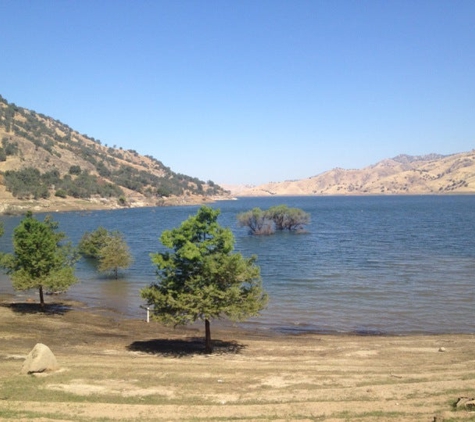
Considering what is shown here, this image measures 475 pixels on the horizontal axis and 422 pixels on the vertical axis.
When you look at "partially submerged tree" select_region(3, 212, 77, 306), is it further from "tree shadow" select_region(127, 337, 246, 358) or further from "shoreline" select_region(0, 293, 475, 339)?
"tree shadow" select_region(127, 337, 246, 358)

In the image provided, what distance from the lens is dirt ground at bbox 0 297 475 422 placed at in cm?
1493

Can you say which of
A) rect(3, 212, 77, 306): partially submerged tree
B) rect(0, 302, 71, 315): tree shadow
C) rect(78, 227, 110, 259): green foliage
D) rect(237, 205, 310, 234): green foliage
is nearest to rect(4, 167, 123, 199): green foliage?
rect(237, 205, 310, 234): green foliage

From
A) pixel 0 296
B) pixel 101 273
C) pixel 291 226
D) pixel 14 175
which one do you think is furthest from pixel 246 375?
pixel 14 175

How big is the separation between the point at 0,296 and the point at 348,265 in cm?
3873

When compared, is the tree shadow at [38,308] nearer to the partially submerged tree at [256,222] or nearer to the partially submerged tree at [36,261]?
the partially submerged tree at [36,261]

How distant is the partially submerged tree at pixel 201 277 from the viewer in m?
23.9

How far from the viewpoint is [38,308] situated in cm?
3731

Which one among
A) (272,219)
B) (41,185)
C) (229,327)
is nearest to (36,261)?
(229,327)

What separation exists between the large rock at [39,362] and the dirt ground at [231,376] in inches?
17.0

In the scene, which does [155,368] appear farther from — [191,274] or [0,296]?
[0,296]

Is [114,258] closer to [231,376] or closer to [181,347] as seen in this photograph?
[181,347]

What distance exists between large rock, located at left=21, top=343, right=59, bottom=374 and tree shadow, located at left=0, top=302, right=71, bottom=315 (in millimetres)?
16810

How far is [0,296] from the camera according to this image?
140 feet

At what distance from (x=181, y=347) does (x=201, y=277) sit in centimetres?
529
